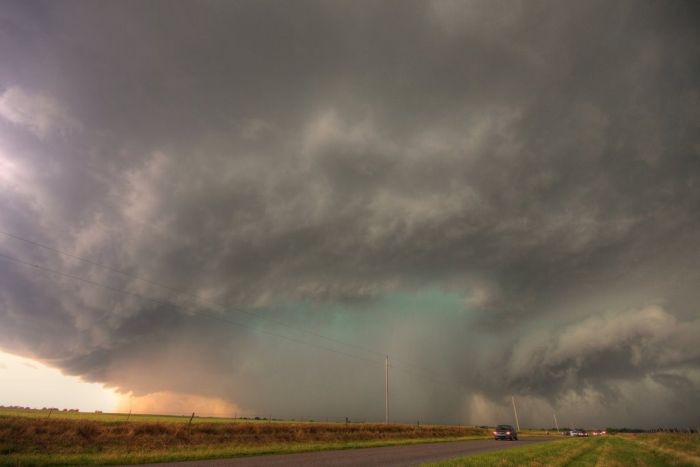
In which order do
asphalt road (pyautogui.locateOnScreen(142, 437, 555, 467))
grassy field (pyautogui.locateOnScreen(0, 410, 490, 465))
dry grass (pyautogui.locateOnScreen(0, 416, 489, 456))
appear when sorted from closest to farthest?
1. asphalt road (pyautogui.locateOnScreen(142, 437, 555, 467))
2. grassy field (pyautogui.locateOnScreen(0, 410, 490, 465))
3. dry grass (pyautogui.locateOnScreen(0, 416, 489, 456))

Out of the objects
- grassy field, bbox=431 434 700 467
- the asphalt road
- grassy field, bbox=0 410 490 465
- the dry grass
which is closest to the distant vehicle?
grassy field, bbox=431 434 700 467

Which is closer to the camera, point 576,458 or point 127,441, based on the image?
point 576,458

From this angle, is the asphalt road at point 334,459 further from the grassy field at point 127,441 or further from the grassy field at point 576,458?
the grassy field at point 127,441

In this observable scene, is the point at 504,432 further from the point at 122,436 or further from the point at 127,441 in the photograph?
the point at 122,436

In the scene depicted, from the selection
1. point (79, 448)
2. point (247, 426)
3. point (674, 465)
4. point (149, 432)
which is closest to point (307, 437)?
point (247, 426)

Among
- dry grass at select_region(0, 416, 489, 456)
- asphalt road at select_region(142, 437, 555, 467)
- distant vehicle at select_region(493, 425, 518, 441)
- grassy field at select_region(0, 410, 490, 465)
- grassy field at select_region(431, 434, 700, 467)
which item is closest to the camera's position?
asphalt road at select_region(142, 437, 555, 467)

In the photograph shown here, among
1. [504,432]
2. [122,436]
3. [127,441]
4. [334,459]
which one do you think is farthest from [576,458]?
[122,436]

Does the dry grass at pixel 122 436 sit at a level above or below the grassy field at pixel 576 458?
above

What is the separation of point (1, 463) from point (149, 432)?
13.0 meters

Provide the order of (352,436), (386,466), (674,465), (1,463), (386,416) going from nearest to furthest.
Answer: (386,466)
(1,463)
(674,465)
(352,436)
(386,416)

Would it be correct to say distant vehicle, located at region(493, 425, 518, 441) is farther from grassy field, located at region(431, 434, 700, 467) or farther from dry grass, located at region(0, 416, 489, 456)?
dry grass, located at region(0, 416, 489, 456)

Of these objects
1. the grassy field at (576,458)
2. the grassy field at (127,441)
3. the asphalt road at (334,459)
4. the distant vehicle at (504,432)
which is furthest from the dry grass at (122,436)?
the distant vehicle at (504,432)

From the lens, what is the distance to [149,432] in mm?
31078

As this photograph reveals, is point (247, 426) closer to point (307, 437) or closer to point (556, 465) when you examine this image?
point (307, 437)
